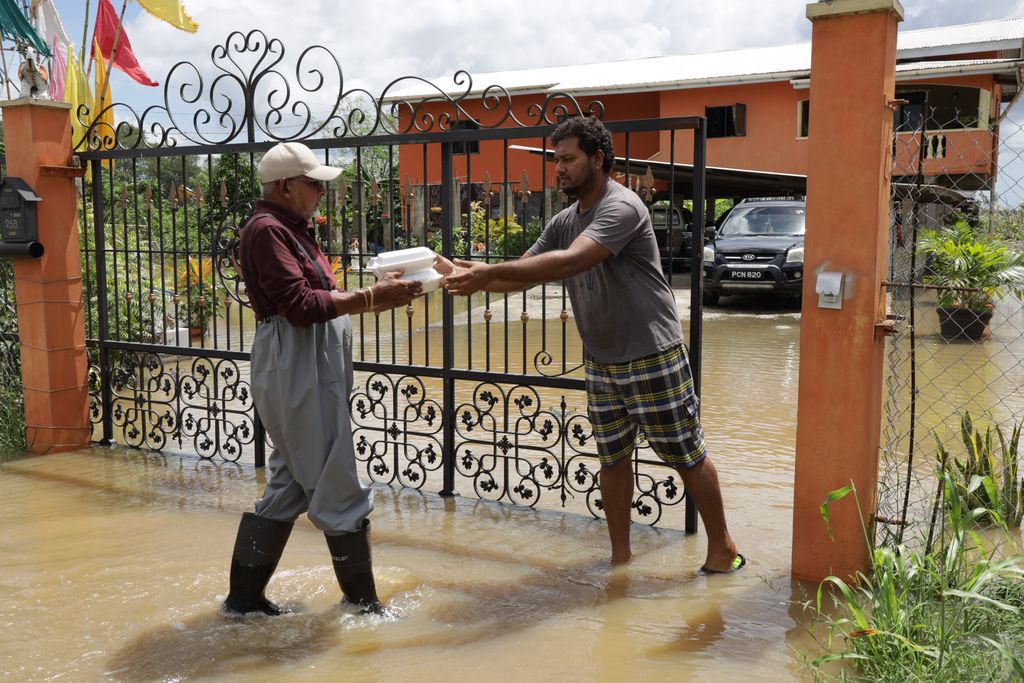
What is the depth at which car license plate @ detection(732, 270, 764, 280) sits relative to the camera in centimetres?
1542

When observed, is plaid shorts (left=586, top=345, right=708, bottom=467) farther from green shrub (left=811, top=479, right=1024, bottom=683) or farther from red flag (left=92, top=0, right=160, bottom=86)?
red flag (left=92, top=0, right=160, bottom=86)

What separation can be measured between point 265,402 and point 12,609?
1.54 m

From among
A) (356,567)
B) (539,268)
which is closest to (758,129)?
(539,268)

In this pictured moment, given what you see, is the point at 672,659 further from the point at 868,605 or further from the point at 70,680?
the point at 70,680

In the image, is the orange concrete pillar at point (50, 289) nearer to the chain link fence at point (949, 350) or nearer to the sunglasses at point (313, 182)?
the sunglasses at point (313, 182)

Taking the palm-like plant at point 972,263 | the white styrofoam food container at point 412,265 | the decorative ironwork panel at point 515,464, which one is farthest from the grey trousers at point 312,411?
the palm-like plant at point 972,263

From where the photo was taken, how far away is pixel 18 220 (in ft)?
21.3

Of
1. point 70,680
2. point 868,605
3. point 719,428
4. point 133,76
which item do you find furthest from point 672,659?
point 133,76

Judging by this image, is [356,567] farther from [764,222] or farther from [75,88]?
[764,222]

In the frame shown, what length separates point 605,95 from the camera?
24.8 metres

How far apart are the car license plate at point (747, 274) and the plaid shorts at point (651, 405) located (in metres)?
11.5

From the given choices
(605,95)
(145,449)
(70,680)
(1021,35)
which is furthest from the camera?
(605,95)

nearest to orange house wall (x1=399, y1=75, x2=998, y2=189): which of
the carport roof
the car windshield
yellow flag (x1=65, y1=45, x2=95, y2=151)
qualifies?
the carport roof

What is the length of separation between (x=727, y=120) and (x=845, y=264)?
2032cm
